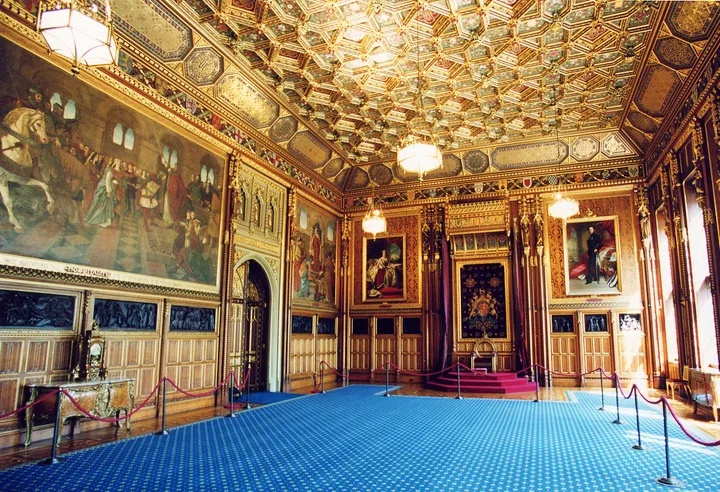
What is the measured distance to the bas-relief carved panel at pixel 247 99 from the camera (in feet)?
34.8

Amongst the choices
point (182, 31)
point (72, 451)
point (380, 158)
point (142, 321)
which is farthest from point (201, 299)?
point (380, 158)

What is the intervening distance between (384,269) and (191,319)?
748cm

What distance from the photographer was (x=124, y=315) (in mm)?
8461

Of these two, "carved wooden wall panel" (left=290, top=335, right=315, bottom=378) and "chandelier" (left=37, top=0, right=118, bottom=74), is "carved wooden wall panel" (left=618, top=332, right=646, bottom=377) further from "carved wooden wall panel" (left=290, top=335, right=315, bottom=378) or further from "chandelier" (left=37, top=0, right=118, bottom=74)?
"chandelier" (left=37, top=0, right=118, bottom=74)

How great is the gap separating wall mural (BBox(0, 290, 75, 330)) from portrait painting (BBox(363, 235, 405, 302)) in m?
9.86

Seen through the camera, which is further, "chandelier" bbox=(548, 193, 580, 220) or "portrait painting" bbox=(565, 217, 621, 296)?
"portrait painting" bbox=(565, 217, 621, 296)

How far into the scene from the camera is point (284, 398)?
1130 cm

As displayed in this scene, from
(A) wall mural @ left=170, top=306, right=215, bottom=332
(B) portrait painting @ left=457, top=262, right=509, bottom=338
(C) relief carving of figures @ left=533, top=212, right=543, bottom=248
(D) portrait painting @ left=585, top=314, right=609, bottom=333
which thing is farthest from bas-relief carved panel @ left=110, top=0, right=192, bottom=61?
(D) portrait painting @ left=585, top=314, right=609, bottom=333

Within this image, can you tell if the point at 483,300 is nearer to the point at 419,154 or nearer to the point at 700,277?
the point at 700,277

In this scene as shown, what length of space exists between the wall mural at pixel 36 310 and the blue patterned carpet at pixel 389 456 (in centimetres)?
198

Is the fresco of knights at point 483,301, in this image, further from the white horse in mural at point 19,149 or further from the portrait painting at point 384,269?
the white horse in mural at point 19,149

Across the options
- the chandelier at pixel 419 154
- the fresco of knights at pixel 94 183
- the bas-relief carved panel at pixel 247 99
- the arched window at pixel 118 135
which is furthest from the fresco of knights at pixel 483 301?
the arched window at pixel 118 135

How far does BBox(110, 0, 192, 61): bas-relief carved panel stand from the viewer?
8.19m

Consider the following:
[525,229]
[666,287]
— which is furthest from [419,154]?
[666,287]
